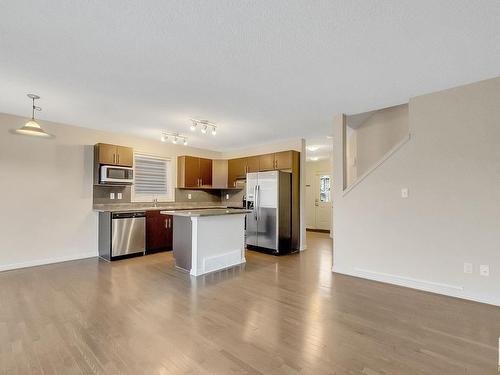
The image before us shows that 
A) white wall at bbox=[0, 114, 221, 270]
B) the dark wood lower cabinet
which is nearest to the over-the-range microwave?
white wall at bbox=[0, 114, 221, 270]

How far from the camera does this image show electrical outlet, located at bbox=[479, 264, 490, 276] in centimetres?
286

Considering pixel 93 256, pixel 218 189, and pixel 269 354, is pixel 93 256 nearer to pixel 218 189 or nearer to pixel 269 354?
pixel 218 189

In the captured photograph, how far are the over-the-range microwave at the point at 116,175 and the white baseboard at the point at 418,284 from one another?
14.3 feet

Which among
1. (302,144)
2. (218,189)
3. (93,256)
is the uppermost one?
(302,144)

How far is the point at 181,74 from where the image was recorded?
2785 mm

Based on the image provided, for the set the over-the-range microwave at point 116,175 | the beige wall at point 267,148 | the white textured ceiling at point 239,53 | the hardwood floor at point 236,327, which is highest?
the white textured ceiling at point 239,53

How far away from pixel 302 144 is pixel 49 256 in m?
5.43

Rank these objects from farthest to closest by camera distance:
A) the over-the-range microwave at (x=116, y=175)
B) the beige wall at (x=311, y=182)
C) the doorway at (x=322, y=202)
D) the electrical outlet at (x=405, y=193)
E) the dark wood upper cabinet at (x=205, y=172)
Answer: the beige wall at (x=311, y=182)
the doorway at (x=322, y=202)
the dark wood upper cabinet at (x=205, y=172)
the over-the-range microwave at (x=116, y=175)
the electrical outlet at (x=405, y=193)

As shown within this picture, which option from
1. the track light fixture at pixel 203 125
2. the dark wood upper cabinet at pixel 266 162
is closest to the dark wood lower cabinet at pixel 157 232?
the track light fixture at pixel 203 125

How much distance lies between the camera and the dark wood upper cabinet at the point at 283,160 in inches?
219

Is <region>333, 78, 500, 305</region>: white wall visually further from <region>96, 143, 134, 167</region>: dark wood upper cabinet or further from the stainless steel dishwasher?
<region>96, 143, 134, 167</region>: dark wood upper cabinet

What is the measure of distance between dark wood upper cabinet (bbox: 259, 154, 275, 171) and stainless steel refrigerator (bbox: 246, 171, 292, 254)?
0.41 metres

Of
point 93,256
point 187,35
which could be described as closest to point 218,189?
point 93,256

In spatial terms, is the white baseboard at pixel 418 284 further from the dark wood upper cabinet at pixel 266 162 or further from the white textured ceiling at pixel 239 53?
the dark wood upper cabinet at pixel 266 162
